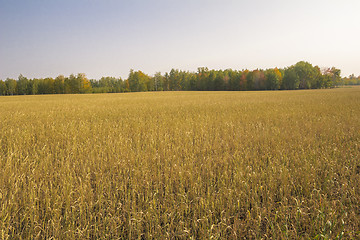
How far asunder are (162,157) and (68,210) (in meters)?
2.05

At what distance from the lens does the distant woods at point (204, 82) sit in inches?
3342

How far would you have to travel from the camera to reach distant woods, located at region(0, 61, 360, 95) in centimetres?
8488

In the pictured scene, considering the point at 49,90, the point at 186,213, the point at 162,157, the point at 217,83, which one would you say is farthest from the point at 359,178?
the point at 49,90

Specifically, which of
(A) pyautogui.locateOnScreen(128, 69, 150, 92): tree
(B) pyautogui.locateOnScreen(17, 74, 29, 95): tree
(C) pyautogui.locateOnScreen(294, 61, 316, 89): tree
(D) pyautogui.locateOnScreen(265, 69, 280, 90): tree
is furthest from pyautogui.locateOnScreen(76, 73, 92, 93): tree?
(C) pyautogui.locateOnScreen(294, 61, 316, 89): tree

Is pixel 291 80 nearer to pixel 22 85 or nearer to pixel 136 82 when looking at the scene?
pixel 136 82

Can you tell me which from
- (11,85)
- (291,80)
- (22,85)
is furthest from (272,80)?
(11,85)

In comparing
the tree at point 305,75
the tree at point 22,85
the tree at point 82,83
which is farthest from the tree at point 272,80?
the tree at point 22,85

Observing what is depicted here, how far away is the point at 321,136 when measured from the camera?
17.9 ft

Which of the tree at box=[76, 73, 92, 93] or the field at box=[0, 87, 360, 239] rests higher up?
the tree at box=[76, 73, 92, 93]

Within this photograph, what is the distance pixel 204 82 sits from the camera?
102 meters

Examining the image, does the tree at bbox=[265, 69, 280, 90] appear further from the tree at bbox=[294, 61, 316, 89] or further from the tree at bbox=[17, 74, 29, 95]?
the tree at bbox=[17, 74, 29, 95]

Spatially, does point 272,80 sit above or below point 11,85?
below

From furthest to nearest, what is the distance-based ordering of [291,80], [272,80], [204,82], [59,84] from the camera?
[204,82]
[59,84]
[272,80]
[291,80]

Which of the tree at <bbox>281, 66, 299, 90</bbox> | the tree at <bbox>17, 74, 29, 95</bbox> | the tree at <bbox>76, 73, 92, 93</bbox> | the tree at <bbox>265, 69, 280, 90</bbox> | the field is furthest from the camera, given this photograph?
the tree at <bbox>17, 74, 29, 95</bbox>
